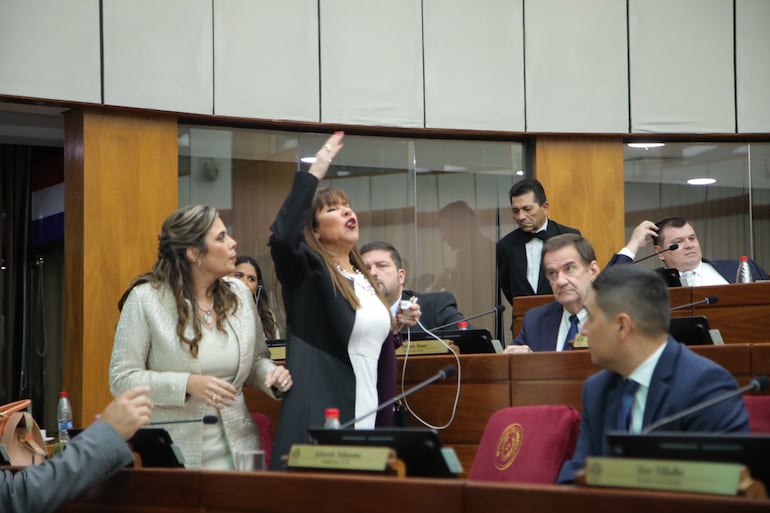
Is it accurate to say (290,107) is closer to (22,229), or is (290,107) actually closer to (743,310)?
(22,229)

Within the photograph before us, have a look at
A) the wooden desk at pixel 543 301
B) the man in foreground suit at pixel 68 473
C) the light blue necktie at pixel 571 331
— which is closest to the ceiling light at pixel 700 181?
the wooden desk at pixel 543 301

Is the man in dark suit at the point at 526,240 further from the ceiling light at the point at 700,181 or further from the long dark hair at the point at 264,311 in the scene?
the ceiling light at the point at 700,181

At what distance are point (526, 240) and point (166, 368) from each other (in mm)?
3838

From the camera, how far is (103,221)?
702cm

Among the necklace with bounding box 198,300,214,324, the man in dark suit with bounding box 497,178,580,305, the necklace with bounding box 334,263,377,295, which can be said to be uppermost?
the man in dark suit with bounding box 497,178,580,305

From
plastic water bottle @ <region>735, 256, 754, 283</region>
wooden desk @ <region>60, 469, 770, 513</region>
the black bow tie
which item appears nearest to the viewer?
wooden desk @ <region>60, 469, 770, 513</region>

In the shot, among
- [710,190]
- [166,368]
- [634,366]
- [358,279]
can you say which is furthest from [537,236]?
[634,366]

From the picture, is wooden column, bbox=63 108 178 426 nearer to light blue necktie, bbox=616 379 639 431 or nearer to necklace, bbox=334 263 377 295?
necklace, bbox=334 263 377 295

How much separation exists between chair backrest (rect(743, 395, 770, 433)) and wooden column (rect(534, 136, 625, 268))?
555 cm

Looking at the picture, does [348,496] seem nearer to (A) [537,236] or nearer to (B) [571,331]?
(B) [571,331]

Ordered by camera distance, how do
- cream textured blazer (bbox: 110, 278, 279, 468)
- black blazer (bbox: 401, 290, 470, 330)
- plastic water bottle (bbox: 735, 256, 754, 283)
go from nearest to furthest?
cream textured blazer (bbox: 110, 278, 279, 468), black blazer (bbox: 401, 290, 470, 330), plastic water bottle (bbox: 735, 256, 754, 283)

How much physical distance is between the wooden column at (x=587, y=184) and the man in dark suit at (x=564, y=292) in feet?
13.1

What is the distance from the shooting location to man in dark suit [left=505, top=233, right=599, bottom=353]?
423cm

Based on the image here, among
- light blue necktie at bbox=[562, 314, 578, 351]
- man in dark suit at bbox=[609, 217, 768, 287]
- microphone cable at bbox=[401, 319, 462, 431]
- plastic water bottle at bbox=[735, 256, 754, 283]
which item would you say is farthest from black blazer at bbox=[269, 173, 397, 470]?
plastic water bottle at bbox=[735, 256, 754, 283]
